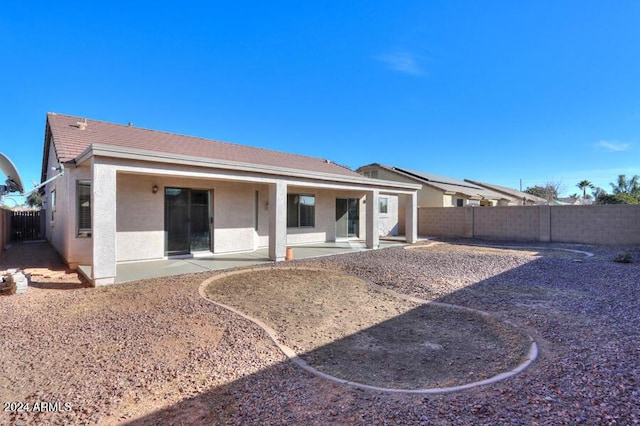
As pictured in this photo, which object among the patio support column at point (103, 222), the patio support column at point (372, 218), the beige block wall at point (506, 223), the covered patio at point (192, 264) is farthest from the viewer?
the beige block wall at point (506, 223)

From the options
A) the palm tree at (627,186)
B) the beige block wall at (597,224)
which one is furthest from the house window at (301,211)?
the palm tree at (627,186)

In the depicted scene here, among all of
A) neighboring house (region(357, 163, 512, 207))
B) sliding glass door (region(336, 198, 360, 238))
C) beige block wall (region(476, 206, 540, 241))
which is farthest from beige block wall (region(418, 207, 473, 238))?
sliding glass door (region(336, 198, 360, 238))

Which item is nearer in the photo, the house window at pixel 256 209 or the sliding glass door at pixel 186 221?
the sliding glass door at pixel 186 221

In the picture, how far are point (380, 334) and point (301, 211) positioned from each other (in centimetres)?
1089

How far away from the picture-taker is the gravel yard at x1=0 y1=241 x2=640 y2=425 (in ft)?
8.71

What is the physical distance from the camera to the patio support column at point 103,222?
23.0 feet

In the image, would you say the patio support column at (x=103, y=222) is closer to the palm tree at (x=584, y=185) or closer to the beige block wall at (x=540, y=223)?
the beige block wall at (x=540, y=223)

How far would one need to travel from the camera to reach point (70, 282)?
765 cm

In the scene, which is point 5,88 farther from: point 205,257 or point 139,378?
point 139,378

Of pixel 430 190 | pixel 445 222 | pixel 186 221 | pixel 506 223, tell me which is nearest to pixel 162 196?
pixel 186 221

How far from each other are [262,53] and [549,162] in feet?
140

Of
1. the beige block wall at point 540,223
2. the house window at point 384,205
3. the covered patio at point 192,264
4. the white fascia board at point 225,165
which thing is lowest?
the covered patio at point 192,264

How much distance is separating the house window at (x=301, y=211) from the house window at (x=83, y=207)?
764 cm

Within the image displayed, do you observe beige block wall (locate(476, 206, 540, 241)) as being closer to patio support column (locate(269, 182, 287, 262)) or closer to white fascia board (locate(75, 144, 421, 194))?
white fascia board (locate(75, 144, 421, 194))
